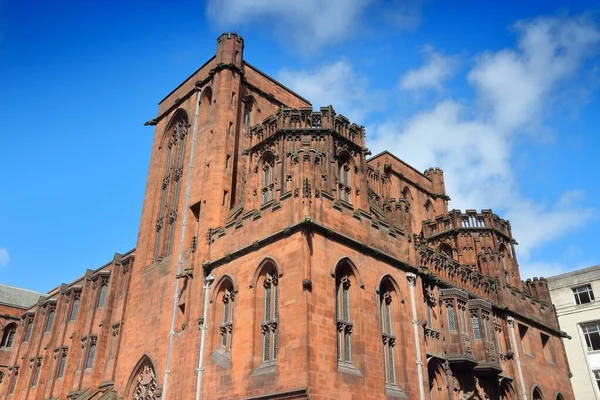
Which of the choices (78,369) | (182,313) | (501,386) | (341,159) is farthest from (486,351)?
(78,369)

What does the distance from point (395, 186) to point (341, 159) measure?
15.0m

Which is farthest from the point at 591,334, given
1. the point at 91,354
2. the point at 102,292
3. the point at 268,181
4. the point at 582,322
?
the point at 102,292

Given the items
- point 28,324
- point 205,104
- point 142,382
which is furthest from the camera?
point 28,324

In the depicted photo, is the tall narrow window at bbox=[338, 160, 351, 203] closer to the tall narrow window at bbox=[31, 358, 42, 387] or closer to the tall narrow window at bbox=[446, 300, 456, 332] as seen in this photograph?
the tall narrow window at bbox=[446, 300, 456, 332]

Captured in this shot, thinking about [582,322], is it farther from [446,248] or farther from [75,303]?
[75,303]

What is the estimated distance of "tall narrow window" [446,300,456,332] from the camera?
25531 millimetres

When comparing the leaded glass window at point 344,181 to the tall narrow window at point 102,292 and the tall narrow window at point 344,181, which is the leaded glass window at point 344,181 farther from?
the tall narrow window at point 102,292

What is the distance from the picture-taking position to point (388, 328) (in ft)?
71.3

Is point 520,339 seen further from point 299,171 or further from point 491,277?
point 299,171

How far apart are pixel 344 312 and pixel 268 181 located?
295 inches

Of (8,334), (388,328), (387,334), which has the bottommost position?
(387,334)

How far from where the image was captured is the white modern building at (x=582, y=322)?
4253cm

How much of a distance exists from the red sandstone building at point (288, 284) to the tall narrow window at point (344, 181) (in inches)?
4.3

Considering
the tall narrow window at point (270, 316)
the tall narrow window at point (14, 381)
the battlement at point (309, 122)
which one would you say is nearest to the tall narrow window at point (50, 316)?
the tall narrow window at point (14, 381)
